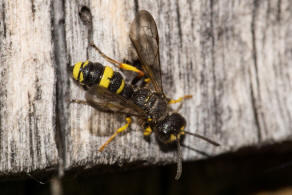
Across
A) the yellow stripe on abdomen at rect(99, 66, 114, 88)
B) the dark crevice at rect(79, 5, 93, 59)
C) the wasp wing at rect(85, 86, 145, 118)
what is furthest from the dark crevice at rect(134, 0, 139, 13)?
the wasp wing at rect(85, 86, 145, 118)

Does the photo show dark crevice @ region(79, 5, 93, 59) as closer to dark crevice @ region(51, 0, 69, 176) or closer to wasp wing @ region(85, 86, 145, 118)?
dark crevice @ region(51, 0, 69, 176)

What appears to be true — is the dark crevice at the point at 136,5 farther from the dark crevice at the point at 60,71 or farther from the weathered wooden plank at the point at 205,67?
the dark crevice at the point at 60,71

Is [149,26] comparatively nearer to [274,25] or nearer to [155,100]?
[155,100]

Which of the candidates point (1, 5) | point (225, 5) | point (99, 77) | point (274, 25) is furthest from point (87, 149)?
point (274, 25)

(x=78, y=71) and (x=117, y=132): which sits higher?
(x=78, y=71)

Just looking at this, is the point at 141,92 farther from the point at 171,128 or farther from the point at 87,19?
the point at 87,19

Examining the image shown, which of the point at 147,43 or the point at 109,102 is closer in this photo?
the point at 109,102

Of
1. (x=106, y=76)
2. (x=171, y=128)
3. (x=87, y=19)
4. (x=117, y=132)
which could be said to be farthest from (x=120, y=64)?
(x=171, y=128)
